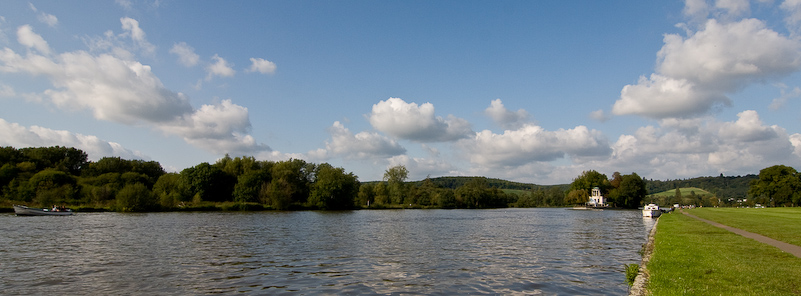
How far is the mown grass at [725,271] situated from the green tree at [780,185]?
4921 inches

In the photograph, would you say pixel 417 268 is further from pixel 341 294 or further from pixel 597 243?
pixel 597 243

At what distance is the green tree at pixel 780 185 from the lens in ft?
366

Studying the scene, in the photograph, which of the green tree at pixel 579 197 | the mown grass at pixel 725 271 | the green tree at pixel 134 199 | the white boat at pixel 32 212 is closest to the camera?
the mown grass at pixel 725 271

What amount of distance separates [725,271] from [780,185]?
134 metres

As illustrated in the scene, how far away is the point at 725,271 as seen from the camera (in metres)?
13.1

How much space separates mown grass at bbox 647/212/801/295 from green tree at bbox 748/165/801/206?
410 feet

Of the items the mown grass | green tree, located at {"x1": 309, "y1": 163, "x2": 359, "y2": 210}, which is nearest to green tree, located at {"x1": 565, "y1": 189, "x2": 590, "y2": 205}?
green tree, located at {"x1": 309, "y1": 163, "x2": 359, "y2": 210}

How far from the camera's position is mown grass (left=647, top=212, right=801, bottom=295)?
35.3 feet

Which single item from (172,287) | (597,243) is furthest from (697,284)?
(597,243)

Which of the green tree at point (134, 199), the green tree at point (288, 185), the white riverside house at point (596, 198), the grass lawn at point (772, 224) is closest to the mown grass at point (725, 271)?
the grass lawn at point (772, 224)

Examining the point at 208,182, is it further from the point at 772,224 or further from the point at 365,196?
the point at 772,224

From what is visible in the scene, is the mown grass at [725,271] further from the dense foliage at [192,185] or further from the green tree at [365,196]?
the green tree at [365,196]

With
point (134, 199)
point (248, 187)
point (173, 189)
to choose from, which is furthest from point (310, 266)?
point (173, 189)

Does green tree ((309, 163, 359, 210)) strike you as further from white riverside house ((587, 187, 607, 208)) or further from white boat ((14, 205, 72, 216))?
white riverside house ((587, 187, 607, 208))
